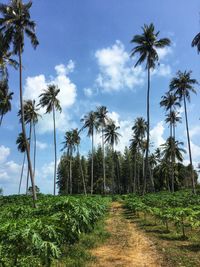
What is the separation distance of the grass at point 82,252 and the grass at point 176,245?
6.48ft

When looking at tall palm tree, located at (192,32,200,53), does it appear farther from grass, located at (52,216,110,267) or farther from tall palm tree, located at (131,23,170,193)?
grass, located at (52,216,110,267)

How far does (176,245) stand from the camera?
10.8m

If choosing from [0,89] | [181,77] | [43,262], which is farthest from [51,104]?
[43,262]

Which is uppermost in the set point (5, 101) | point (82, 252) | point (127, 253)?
point (5, 101)

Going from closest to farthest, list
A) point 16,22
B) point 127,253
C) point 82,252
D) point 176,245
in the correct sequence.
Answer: point 82,252
point 127,253
point 176,245
point 16,22

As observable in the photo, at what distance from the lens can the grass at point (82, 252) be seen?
8.15 m

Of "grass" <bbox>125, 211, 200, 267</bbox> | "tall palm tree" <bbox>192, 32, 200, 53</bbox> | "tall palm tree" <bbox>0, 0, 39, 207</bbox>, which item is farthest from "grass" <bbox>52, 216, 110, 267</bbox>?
"tall palm tree" <bbox>192, 32, 200, 53</bbox>

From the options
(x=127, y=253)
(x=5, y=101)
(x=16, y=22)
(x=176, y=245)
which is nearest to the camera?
(x=127, y=253)

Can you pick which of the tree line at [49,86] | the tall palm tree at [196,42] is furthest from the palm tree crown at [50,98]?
the tall palm tree at [196,42]

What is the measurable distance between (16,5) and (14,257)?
24.0 meters

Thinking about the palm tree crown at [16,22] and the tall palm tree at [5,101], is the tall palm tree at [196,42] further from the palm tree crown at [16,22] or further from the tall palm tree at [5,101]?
the tall palm tree at [5,101]

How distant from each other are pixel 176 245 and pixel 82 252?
11.1 ft

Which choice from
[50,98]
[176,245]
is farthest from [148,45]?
[176,245]

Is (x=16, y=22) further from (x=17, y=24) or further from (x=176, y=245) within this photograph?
(x=176, y=245)
